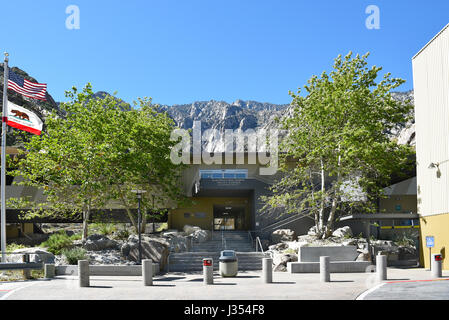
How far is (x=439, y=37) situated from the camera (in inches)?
894

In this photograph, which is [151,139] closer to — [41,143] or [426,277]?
[41,143]

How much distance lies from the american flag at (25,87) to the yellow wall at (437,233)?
20343mm

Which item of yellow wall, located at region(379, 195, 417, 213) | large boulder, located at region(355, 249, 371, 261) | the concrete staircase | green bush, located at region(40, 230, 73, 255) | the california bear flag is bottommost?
the concrete staircase

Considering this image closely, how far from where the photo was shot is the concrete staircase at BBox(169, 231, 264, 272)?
89.4 ft

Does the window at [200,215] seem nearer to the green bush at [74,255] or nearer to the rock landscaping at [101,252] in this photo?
the rock landscaping at [101,252]

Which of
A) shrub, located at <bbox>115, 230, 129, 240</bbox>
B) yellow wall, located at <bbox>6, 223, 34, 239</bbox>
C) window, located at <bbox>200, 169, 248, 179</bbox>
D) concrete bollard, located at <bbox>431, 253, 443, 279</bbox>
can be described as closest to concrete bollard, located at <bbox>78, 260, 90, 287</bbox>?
concrete bollard, located at <bbox>431, 253, 443, 279</bbox>

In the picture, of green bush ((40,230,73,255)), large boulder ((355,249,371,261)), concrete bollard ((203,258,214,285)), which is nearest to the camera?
concrete bollard ((203,258,214,285))

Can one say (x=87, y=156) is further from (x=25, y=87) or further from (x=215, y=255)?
(x=215, y=255)

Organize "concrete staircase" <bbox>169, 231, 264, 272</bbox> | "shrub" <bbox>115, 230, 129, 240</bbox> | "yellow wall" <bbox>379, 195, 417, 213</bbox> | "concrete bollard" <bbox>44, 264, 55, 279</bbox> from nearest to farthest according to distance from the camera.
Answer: "concrete bollard" <bbox>44, 264, 55, 279</bbox>
"concrete staircase" <bbox>169, 231, 264, 272</bbox>
"shrub" <bbox>115, 230, 129, 240</bbox>
"yellow wall" <bbox>379, 195, 417, 213</bbox>

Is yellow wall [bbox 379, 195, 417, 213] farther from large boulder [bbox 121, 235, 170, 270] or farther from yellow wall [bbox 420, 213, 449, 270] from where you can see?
large boulder [bbox 121, 235, 170, 270]

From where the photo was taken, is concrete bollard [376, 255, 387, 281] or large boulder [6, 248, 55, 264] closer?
concrete bollard [376, 255, 387, 281]

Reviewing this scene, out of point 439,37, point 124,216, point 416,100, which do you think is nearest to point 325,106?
point 416,100

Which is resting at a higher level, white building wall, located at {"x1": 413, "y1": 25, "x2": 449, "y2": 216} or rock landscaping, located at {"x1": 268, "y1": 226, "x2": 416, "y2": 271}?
white building wall, located at {"x1": 413, "y1": 25, "x2": 449, "y2": 216}

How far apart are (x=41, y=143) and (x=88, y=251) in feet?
21.5
